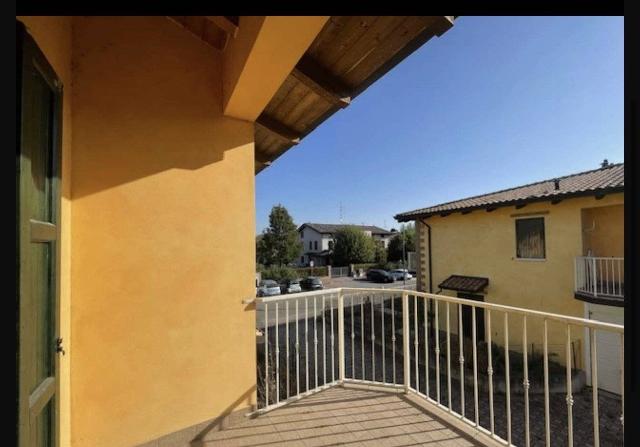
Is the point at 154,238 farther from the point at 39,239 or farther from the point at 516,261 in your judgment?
the point at 516,261

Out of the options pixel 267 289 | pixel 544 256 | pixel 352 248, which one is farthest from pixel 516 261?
pixel 352 248

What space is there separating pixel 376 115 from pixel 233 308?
6.58 metres

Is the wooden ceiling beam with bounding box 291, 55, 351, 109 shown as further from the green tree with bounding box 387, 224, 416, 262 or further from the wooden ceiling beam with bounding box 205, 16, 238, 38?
the green tree with bounding box 387, 224, 416, 262

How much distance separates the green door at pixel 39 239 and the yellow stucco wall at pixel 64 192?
0.70ft

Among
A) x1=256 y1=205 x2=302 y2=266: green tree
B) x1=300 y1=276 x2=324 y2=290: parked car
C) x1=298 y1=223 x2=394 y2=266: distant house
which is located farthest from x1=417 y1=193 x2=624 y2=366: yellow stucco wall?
x1=298 y1=223 x2=394 y2=266: distant house

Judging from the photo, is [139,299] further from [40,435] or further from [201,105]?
[201,105]

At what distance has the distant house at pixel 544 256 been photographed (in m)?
6.68

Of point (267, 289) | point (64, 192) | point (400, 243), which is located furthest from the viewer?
point (400, 243)

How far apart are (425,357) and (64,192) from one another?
13.7ft

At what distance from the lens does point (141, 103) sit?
7.15ft

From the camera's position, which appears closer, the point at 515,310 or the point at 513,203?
the point at 515,310

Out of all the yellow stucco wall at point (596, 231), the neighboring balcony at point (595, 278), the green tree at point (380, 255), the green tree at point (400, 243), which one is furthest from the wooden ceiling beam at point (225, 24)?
the green tree at point (380, 255)

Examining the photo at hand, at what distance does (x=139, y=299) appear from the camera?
2.08 metres

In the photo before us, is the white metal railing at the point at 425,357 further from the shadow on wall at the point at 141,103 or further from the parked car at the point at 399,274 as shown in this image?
the parked car at the point at 399,274
